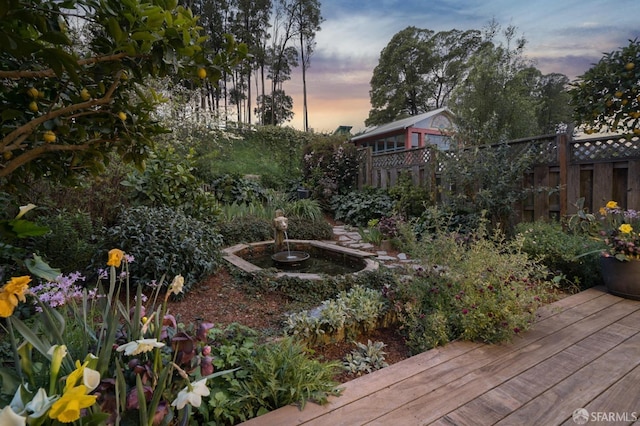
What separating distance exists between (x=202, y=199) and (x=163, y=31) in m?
3.66

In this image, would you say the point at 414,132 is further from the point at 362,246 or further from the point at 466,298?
the point at 466,298

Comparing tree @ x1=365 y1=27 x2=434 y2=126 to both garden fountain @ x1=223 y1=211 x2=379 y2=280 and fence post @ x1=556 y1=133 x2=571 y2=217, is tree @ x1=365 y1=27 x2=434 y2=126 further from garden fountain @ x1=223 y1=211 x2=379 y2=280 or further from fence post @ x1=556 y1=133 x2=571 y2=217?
Result: garden fountain @ x1=223 y1=211 x2=379 y2=280

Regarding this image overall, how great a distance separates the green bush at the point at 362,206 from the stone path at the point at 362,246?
1.16ft

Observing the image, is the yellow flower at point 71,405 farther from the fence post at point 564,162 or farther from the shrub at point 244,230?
the fence post at point 564,162

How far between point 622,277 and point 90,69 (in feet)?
12.3

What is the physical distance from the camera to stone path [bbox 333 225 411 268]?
13.1 ft

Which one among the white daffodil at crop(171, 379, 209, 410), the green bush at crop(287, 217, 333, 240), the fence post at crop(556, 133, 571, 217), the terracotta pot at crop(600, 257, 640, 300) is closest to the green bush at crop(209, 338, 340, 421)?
the white daffodil at crop(171, 379, 209, 410)

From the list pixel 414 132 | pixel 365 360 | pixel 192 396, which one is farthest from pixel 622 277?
pixel 414 132

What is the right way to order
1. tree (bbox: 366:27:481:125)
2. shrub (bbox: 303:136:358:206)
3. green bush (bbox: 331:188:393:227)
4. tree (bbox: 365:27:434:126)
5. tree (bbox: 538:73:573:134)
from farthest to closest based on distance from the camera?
1. tree (bbox: 365:27:434:126)
2. tree (bbox: 366:27:481:125)
3. tree (bbox: 538:73:573:134)
4. shrub (bbox: 303:136:358:206)
5. green bush (bbox: 331:188:393:227)

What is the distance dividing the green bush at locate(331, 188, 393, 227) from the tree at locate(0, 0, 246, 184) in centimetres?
499

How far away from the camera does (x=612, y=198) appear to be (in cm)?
380

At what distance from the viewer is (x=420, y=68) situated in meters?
20.6

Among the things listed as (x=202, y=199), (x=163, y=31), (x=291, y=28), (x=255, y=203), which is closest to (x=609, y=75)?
(x=163, y=31)

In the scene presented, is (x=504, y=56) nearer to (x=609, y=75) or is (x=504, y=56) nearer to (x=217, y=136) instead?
(x=609, y=75)
